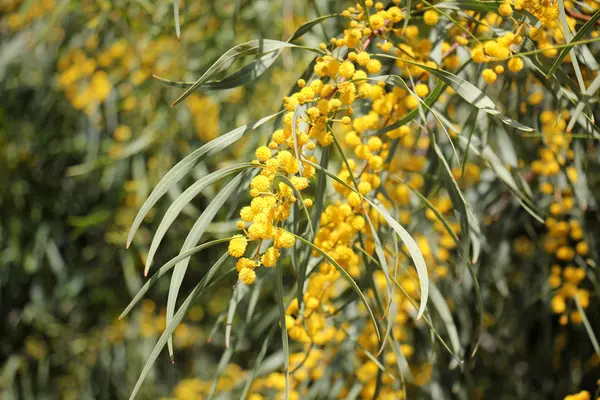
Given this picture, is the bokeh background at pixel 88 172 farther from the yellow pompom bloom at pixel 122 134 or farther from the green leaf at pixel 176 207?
the green leaf at pixel 176 207

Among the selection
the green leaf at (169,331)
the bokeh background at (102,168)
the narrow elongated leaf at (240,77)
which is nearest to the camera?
the green leaf at (169,331)

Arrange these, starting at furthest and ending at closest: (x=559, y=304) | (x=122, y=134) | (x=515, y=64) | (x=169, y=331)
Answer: (x=122, y=134), (x=559, y=304), (x=515, y=64), (x=169, y=331)

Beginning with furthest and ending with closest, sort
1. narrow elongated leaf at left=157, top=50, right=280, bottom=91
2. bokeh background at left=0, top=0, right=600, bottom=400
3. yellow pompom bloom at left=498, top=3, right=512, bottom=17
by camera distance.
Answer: bokeh background at left=0, top=0, right=600, bottom=400 < narrow elongated leaf at left=157, top=50, right=280, bottom=91 < yellow pompom bloom at left=498, top=3, right=512, bottom=17

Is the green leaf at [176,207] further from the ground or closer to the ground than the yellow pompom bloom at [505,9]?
closer to the ground

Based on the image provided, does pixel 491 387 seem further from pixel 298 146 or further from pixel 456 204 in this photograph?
pixel 298 146

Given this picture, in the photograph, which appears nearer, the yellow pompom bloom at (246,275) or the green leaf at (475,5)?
the yellow pompom bloom at (246,275)

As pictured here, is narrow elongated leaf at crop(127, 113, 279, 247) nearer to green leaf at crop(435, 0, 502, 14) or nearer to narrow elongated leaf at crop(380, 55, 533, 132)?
narrow elongated leaf at crop(380, 55, 533, 132)

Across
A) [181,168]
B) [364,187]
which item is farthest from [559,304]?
[181,168]

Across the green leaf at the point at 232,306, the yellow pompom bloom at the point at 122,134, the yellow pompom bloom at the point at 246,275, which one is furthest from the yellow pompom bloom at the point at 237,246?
the yellow pompom bloom at the point at 122,134

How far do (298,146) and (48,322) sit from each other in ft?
5.53

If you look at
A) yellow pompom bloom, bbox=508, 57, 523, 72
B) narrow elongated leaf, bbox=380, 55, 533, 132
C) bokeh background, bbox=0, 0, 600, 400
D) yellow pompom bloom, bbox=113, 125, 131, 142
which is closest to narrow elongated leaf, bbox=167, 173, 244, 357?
narrow elongated leaf, bbox=380, 55, 533, 132

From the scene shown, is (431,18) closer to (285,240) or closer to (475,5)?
(475,5)

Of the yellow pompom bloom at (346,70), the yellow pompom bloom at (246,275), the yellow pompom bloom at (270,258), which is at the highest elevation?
the yellow pompom bloom at (346,70)

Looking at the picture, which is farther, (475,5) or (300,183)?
(475,5)
